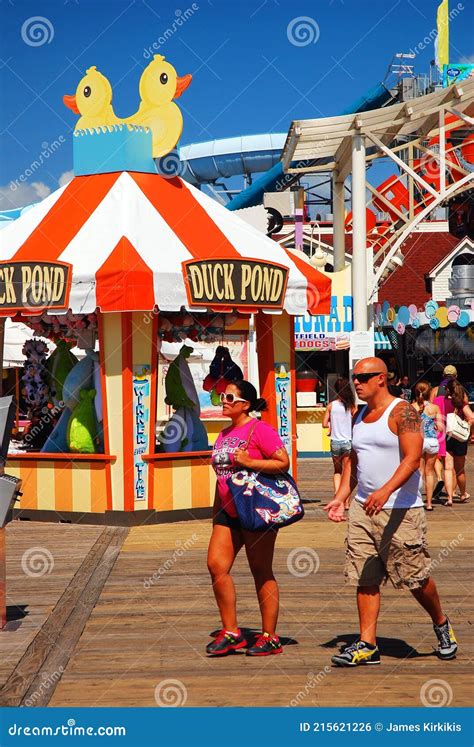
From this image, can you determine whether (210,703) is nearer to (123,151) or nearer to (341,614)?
(341,614)

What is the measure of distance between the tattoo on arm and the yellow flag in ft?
146

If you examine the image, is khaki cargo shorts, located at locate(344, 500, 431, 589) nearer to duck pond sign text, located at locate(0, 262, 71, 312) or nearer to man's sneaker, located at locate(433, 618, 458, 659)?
man's sneaker, located at locate(433, 618, 458, 659)

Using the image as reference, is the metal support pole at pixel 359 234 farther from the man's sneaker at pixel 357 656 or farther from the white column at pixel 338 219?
the man's sneaker at pixel 357 656

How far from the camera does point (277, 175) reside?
1937 inches

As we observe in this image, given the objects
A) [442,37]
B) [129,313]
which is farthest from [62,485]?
[442,37]

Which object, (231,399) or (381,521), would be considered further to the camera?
(231,399)

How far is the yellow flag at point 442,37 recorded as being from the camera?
48.4 metres

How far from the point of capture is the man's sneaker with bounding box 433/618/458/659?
672 centimetres

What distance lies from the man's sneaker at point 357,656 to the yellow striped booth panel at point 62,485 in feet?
22.2

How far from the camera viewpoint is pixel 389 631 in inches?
296

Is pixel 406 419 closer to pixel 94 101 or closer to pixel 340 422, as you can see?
pixel 340 422

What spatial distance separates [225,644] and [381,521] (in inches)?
46.5

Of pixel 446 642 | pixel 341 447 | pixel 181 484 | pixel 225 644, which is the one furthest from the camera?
pixel 341 447

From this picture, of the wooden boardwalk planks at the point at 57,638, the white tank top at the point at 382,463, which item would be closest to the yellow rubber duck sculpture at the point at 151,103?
the wooden boardwalk planks at the point at 57,638
